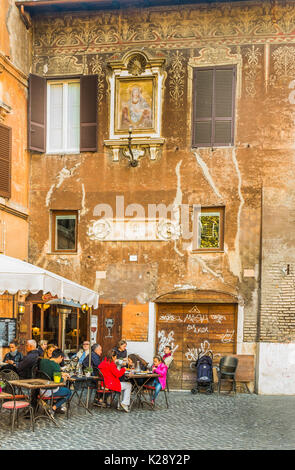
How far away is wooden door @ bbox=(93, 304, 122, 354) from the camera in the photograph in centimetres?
1432

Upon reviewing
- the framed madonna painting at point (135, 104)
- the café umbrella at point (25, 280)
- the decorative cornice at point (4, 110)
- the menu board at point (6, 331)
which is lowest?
the menu board at point (6, 331)

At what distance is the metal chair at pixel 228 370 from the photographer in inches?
530

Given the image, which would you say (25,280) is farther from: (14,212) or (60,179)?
(60,179)

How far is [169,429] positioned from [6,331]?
5973 millimetres

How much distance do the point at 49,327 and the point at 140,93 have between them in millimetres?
6811

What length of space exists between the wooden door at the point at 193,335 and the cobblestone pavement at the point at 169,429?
224 cm

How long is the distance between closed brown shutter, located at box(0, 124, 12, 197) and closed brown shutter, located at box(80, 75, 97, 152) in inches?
78.6

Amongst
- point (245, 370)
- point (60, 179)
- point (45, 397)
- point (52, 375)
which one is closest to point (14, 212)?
point (60, 179)

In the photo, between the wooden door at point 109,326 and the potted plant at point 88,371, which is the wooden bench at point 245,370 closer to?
the wooden door at point 109,326

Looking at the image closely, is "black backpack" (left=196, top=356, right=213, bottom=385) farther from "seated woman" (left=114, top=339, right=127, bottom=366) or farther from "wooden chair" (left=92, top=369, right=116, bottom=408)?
"wooden chair" (left=92, top=369, right=116, bottom=408)

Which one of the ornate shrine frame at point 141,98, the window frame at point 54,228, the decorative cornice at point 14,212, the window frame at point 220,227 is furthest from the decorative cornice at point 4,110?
the window frame at point 220,227

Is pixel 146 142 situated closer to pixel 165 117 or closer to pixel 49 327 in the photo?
pixel 165 117

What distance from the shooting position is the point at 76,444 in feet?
25.9

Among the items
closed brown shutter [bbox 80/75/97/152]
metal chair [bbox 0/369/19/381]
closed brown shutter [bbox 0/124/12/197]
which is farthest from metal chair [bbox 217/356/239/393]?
closed brown shutter [bbox 0/124/12/197]
